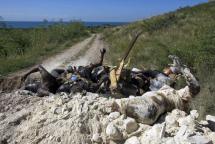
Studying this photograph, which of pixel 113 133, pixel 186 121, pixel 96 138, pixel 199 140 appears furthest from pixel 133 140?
pixel 199 140

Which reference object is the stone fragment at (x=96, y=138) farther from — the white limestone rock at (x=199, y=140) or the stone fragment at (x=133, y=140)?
the white limestone rock at (x=199, y=140)

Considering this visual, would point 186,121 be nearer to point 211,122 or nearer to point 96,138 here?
point 211,122

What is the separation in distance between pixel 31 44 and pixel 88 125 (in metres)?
21.4

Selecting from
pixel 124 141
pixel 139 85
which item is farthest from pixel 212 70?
pixel 124 141

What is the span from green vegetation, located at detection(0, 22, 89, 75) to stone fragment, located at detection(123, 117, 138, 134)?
29.6 ft

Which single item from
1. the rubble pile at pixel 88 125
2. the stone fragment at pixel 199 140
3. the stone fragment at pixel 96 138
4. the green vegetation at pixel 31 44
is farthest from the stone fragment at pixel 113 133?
the green vegetation at pixel 31 44

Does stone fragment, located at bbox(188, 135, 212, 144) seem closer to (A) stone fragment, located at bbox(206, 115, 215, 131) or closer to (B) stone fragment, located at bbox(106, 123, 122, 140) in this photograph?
(A) stone fragment, located at bbox(206, 115, 215, 131)

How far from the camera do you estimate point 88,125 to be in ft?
21.0

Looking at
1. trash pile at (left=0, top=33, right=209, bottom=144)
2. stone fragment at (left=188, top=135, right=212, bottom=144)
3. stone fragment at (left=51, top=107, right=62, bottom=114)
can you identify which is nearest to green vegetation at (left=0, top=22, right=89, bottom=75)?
trash pile at (left=0, top=33, right=209, bottom=144)

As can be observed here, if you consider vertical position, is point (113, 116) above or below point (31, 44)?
above

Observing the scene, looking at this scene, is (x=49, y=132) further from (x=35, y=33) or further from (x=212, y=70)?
(x=35, y=33)

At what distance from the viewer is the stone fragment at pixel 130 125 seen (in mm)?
6328

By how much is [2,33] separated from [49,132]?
22.8 m

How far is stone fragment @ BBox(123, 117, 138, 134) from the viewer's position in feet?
20.8
